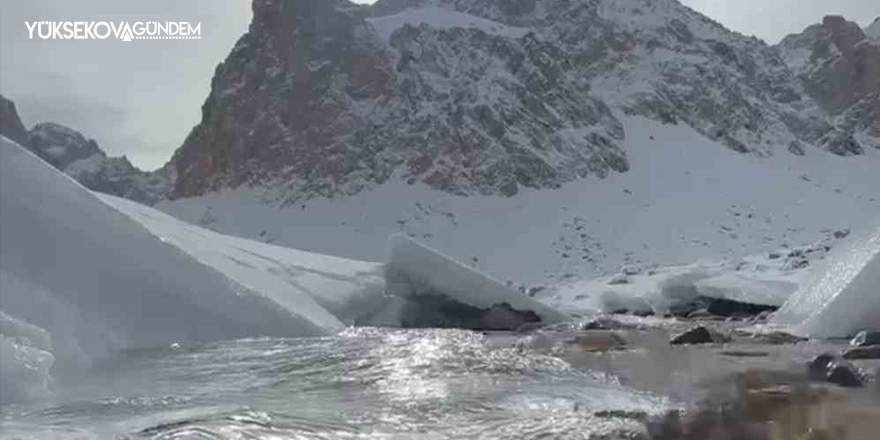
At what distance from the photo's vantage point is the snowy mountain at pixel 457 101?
9094 centimetres

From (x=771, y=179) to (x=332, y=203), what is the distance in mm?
45773

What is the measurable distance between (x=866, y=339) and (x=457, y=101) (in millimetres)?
78773

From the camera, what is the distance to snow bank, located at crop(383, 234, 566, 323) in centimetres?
2292

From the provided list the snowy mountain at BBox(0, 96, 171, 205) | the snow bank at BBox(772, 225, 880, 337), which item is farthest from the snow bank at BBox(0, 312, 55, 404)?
the snowy mountain at BBox(0, 96, 171, 205)

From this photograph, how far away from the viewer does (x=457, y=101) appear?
9156 cm

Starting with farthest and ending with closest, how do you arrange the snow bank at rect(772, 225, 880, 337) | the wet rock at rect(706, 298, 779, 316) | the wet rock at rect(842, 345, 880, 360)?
the wet rock at rect(706, 298, 779, 316), the snow bank at rect(772, 225, 880, 337), the wet rock at rect(842, 345, 880, 360)

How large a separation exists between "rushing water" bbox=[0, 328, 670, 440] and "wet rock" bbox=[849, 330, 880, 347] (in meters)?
4.65

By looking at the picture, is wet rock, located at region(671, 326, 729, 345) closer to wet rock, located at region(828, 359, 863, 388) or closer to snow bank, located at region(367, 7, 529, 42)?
wet rock, located at region(828, 359, 863, 388)

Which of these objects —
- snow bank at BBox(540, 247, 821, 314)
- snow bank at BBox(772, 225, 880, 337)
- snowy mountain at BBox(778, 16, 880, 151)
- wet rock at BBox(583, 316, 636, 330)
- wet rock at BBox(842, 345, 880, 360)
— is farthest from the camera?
snowy mountain at BBox(778, 16, 880, 151)

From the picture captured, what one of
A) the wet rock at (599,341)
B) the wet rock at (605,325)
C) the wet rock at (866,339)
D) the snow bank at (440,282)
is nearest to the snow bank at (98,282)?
the wet rock at (599,341)

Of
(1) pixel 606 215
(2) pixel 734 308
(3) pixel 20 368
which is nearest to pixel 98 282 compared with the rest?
(3) pixel 20 368

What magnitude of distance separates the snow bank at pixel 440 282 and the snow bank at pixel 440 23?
3086 inches

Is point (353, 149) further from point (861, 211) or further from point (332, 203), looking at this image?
point (861, 211)

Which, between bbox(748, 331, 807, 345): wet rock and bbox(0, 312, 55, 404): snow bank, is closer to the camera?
bbox(0, 312, 55, 404): snow bank
